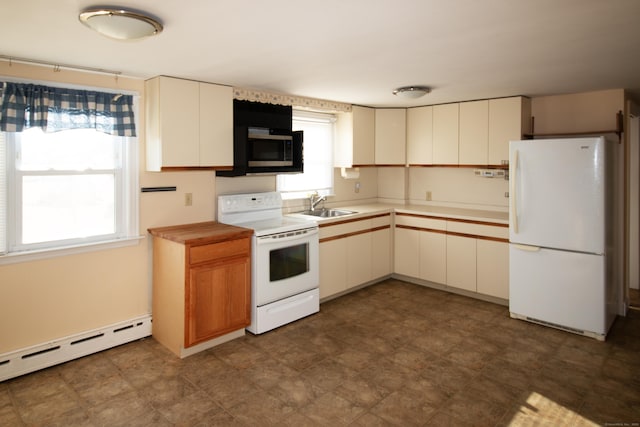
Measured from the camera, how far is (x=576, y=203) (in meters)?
3.51

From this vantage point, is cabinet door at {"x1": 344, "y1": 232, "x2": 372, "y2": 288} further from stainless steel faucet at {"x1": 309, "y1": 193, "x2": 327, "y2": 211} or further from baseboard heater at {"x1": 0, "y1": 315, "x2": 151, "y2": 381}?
baseboard heater at {"x1": 0, "y1": 315, "x2": 151, "y2": 381}

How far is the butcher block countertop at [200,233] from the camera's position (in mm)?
3215

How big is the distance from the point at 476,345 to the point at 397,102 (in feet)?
9.02

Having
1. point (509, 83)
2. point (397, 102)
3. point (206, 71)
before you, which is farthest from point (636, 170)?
point (206, 71)

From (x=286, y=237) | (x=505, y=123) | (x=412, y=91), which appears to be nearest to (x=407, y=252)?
(x=505, y=123)

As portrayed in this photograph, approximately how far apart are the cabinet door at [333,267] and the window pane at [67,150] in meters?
2.15

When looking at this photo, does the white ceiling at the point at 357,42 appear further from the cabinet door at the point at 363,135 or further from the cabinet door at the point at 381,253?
the cabinet door at the point at 381,253

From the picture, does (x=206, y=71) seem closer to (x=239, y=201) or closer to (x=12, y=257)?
(x=239, y=201)

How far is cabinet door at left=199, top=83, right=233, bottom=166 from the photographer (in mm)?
3553

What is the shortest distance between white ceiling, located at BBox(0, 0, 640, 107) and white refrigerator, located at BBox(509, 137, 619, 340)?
683 mm

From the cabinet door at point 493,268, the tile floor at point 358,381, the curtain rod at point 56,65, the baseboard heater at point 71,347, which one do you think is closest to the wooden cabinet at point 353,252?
the tile floor at point 358,381

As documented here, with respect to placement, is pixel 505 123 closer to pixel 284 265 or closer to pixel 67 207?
pixel 284 265

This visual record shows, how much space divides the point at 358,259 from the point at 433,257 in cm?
88

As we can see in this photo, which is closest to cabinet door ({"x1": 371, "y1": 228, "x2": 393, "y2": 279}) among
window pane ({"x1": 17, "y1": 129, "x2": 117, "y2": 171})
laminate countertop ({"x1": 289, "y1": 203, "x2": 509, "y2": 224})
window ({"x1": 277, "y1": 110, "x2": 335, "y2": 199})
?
laminate countertop ({"x1": 289, "y1": 203, "x2": 509, "y2": 224})
